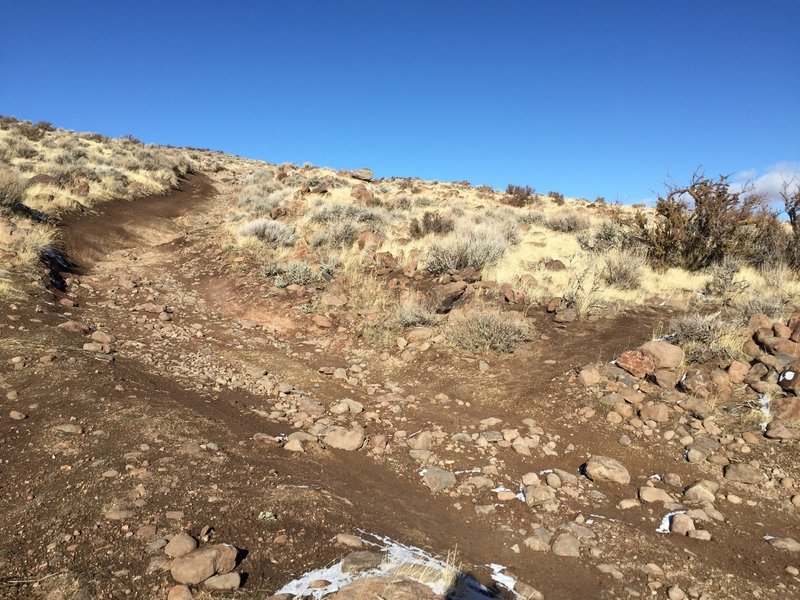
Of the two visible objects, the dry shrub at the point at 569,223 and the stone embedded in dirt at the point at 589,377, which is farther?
the dry shrub at the point at 569,223

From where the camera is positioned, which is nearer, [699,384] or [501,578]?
[501,578]

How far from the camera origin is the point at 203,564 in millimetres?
2486

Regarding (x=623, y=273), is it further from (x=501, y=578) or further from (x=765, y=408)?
(x=501, y=578)

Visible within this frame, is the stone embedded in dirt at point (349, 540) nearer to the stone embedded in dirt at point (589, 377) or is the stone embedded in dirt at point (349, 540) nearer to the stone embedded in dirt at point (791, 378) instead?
the stone embedded in dirt at point (589, 377)

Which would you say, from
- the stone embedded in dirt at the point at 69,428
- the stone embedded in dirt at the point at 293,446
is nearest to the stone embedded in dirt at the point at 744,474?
the stone embedded in dirt at the point at 293,446

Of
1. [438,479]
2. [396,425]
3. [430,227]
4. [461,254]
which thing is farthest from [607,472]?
[430,227]

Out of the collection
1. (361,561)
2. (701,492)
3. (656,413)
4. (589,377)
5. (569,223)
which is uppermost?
(569,223)

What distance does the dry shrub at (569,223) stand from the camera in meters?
16.1

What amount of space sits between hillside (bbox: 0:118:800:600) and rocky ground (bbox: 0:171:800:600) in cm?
2

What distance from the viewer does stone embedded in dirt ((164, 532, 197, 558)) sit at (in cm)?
260

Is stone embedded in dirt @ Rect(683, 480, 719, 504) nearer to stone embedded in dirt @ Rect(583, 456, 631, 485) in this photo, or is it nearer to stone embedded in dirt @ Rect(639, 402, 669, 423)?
stone embedded in dirt @ Rect(583, 456, 631, 485)

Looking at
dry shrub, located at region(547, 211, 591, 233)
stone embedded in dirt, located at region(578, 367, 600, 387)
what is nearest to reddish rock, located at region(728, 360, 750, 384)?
stone embedded in dirt, located at region(578, 367, 600, 387)

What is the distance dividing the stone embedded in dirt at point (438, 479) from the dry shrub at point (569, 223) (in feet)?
43.4

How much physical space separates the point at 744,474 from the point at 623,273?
18.2 ft
